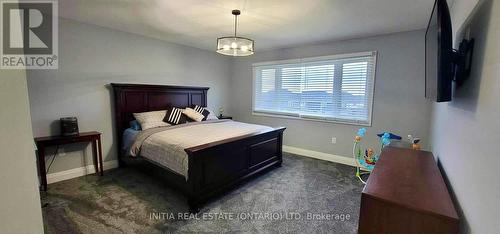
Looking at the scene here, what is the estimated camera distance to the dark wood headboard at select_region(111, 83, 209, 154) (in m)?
3.51

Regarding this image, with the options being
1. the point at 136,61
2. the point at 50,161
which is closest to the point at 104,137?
the point at 50,161

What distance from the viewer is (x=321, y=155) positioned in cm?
419

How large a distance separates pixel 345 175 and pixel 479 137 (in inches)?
98.9

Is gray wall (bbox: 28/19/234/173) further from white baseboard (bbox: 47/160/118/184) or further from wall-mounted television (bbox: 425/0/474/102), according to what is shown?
wall-mounted television (bbox: 425/0/474/102)

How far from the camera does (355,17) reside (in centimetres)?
273

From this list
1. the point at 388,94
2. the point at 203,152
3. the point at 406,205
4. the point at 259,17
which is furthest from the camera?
the point at 388,94

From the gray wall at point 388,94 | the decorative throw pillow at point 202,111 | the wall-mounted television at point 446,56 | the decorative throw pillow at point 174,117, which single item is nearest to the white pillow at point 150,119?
the decorative throw pillow at point 174,117

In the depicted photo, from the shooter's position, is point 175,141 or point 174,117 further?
point 174,117

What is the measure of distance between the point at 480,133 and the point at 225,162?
2202 millimetres

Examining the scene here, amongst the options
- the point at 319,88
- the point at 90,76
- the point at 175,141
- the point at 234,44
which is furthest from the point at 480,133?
the point at 90,76

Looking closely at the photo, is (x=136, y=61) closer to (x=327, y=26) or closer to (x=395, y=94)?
(x=327, y=26)

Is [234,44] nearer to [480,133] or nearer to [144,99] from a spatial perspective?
[144,99]

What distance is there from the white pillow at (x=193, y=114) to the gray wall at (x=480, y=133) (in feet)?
11.8

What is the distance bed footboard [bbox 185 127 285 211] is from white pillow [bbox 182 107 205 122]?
153cm
